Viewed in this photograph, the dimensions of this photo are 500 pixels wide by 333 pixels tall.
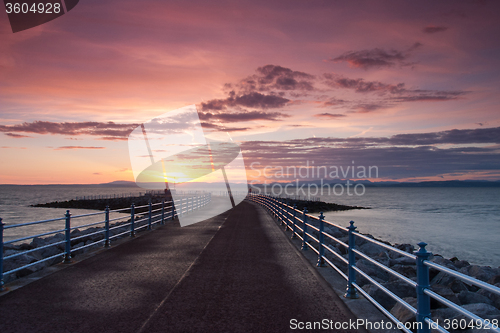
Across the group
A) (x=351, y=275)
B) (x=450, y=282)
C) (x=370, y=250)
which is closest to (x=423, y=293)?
(x=351, y=275)

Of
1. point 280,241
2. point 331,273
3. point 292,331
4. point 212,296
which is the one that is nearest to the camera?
point 292,331

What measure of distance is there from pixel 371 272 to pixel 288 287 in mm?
5198

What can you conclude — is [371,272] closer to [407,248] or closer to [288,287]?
[288,287]

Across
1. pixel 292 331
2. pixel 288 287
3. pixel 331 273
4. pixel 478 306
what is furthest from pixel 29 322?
pixel 478 306

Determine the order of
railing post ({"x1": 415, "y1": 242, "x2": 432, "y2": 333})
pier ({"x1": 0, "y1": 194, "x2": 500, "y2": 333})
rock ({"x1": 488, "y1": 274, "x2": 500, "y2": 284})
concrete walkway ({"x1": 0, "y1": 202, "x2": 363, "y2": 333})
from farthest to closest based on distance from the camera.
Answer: rock ({"x1": 488, "y1": 274, "x2": 500, "y2": 284})
concrete walkway ({"x1": 0, "y1": 202, "x2": 363, "y2": 333})
pier ({"x1": 0, "y1": 194, "x2": 500, "y2": 333})
railing post ({"x1": 415, "y1": 242, "x2": 432, "y2": 333})

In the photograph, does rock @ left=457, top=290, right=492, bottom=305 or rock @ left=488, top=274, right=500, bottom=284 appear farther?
rock @ left=488, top=274, right=500, bottom=284

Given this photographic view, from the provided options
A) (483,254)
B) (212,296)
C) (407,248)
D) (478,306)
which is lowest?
(483,254)

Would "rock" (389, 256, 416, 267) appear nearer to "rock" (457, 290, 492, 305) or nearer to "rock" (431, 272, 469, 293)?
"rock" (431, 272, 469, 293)

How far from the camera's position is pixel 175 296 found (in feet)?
21.7

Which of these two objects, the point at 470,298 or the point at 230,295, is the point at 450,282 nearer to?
the point at 470,298

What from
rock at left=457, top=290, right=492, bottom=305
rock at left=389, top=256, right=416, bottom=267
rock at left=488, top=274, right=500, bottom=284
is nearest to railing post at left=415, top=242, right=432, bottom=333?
rock at left=457, top=290, right=492, bottom=305

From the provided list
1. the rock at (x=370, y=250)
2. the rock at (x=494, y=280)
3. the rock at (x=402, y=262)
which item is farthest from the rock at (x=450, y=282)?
the rock at (x=370, y=250)

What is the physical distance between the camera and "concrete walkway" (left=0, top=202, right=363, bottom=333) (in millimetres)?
5301

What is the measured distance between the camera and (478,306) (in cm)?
715
